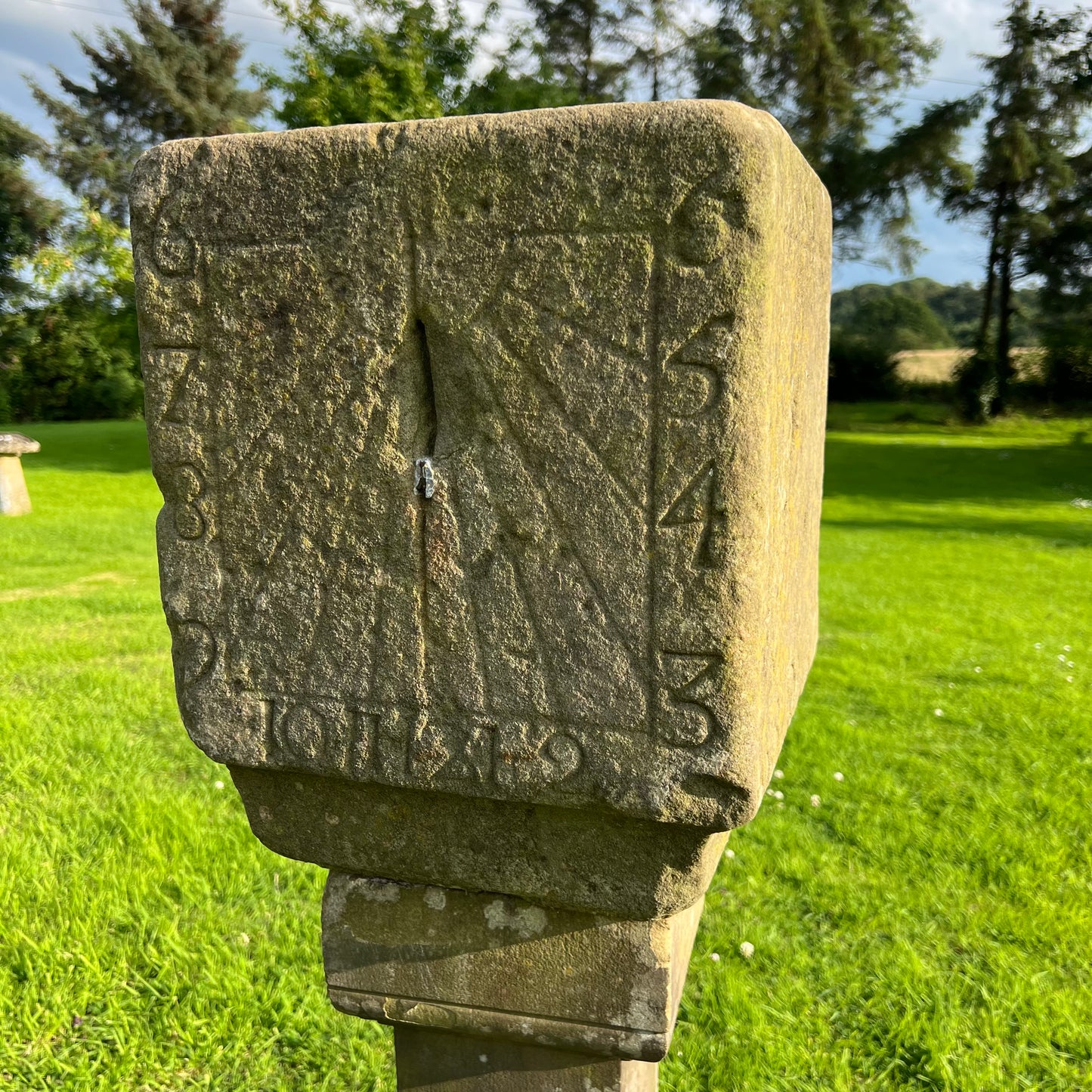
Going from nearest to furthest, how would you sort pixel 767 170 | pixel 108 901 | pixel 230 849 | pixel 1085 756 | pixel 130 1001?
pixel 767 170
pixel 130 1001
pixel 108 901
pixel 230 849
pixel 1085 756

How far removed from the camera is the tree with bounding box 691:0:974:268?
17.7 meters

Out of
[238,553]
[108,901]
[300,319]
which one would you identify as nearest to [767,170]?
[300,319]

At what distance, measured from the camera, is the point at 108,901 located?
2693 millimetres

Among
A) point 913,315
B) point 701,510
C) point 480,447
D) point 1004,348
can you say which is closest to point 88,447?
point 480,447

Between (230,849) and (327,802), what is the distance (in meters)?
1.75

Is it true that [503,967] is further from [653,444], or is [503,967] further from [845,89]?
[845,89]

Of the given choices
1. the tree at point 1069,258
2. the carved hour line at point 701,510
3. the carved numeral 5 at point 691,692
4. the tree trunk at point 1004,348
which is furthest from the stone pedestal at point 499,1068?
the tree trunk at point 1004,348

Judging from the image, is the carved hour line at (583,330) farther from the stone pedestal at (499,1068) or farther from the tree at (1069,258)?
the tree at (1069,258)

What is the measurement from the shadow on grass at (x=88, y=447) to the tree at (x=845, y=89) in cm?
1208

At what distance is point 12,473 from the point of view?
9352 mm

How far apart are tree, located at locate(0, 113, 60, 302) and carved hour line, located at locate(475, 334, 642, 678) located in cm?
2100

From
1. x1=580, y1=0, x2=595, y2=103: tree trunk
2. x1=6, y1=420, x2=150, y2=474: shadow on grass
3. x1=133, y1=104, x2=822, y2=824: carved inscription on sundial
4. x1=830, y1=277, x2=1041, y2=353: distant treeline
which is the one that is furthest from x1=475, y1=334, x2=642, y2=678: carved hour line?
x1=830, y1=277, x2=1041, y2=353: distant treeline

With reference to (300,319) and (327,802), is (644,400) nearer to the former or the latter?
(300,319)

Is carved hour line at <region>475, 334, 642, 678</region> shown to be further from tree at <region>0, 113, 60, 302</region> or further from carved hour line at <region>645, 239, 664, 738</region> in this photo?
tree at <region>0, 113, 60, 302</region>
